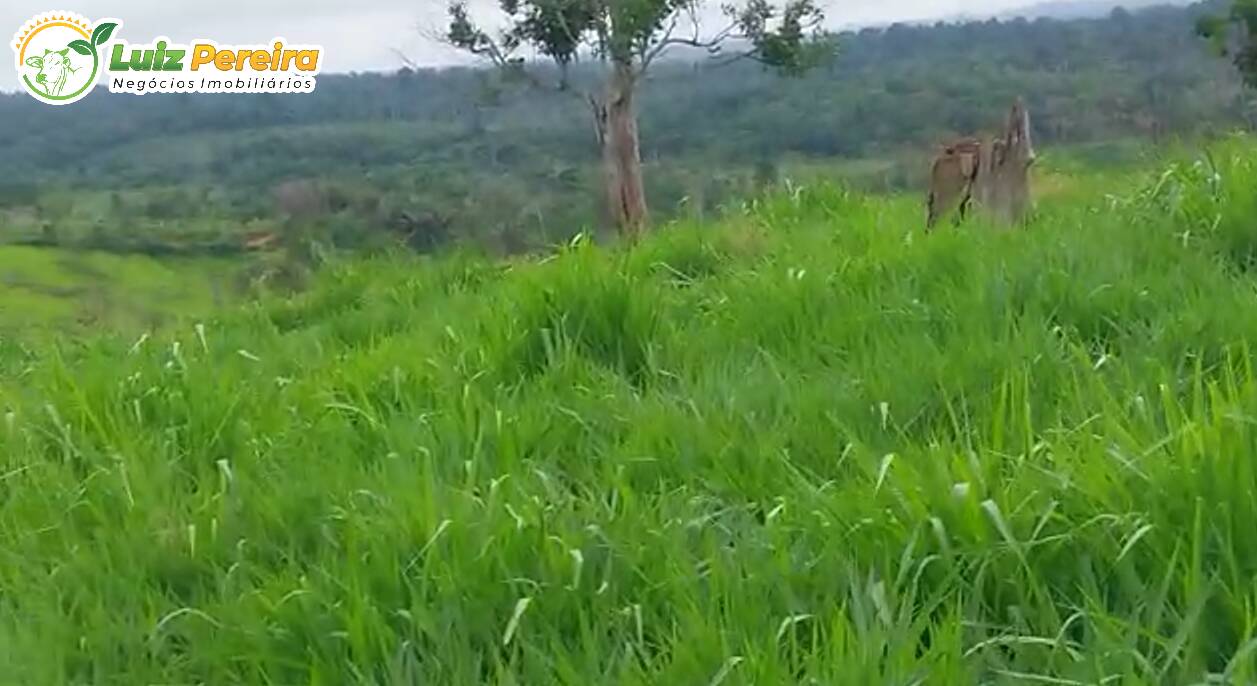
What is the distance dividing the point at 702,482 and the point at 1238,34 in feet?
72.3

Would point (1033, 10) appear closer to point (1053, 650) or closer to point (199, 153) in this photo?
point (199, 153)

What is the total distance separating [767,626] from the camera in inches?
73.6

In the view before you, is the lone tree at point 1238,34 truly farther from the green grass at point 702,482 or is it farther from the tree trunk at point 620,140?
the green grass at point 702,482

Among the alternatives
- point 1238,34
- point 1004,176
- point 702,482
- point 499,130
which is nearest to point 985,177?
point 1004,176

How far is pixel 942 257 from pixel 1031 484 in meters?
1.89

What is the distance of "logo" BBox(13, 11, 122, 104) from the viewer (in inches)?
553

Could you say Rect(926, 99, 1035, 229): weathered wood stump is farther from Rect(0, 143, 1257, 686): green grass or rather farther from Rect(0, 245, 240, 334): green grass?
Rect(0, 245, 240, 334): green grass

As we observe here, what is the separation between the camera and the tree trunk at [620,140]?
683 inches

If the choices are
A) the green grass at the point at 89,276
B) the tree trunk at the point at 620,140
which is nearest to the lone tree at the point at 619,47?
the tree trunk at the point at 620,140

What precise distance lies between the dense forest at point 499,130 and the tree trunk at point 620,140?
27.9 inches

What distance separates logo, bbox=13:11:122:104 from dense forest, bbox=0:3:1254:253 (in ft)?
15.2

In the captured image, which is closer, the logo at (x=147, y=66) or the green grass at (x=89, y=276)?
the logo at (x=147, y=66)

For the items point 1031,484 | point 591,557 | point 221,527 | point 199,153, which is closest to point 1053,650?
point 1031,484

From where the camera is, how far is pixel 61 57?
1493cm
